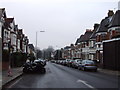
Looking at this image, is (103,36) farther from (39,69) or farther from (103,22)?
(39,69)

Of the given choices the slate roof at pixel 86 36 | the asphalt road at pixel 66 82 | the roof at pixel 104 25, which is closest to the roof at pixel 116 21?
the roof at pixel 104 25

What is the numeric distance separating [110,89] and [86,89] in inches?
49.8

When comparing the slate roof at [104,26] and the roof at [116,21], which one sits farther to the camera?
the slate roof at [104,26]

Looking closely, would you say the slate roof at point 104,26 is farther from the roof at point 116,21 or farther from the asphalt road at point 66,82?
the asphalt road at point 66,82

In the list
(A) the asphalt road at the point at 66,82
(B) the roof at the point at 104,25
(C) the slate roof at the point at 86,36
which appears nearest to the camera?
(A) the asphalt road at the point at 66,82

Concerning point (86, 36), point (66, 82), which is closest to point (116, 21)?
point (66, 82)

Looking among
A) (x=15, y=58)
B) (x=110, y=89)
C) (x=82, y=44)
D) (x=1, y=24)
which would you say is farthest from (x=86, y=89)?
(x=82, y=44)

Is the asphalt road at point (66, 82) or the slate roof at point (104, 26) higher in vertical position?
the slate roof at point (104, 26)

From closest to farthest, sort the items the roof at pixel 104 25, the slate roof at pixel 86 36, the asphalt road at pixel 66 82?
the asphalt road at pixel 66 82 → the roof at pixel 104 25 → the slate roof at pixel 86 36

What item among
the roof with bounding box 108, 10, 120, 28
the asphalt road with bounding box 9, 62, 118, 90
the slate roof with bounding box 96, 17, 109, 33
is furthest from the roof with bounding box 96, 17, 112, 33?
the asphalt road with bounding box 9, 62, 118, 90

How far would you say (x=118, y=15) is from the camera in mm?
39031

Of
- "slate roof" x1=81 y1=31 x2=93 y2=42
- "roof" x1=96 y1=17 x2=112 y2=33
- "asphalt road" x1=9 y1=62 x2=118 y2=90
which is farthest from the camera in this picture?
"slate roof" x1=81 y1=31 x2=93 y2=42

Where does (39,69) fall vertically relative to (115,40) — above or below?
below

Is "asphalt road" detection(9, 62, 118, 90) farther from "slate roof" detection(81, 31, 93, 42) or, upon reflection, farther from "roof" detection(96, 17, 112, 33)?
"slate roof" detection(81, 31, 93, 42)
